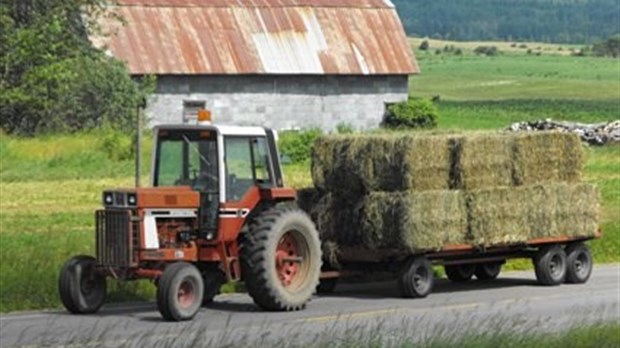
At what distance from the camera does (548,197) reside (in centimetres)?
2505

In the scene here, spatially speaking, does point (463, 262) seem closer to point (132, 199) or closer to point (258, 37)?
point (132, 199)

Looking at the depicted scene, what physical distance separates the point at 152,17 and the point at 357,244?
34.0 meters

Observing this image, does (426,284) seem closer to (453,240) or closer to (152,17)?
(453,240)

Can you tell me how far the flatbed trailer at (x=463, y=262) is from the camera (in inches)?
915

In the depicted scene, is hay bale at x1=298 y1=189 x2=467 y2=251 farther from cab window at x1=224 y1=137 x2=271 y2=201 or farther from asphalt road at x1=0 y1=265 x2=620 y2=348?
cab window at x1=224 y1=137 x2=271 y2=201

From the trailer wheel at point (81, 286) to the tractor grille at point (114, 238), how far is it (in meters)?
0.18

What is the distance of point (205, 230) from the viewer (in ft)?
69.9

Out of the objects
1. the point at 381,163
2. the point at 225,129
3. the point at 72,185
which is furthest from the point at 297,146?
the point at 225,129

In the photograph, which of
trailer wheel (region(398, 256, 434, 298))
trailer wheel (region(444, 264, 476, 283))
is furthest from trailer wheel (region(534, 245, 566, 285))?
trailer wheel (region(398, 256, 434, 298))

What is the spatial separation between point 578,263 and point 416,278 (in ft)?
11.8

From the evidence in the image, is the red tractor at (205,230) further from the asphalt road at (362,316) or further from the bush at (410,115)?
the bush at (410,115)

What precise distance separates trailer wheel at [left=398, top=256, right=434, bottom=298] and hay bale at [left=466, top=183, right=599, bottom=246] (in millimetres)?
836

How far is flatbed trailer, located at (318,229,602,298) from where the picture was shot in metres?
23.2

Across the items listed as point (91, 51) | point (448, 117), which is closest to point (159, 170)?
point (91, 51)
